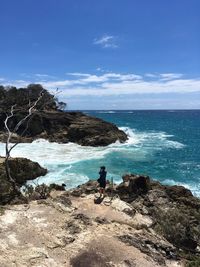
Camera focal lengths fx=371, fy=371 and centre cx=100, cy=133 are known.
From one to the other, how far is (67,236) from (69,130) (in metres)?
50.8

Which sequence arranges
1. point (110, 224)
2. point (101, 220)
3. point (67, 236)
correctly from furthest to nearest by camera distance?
point (101, 220) < point (110, 224) < point (67, 236)

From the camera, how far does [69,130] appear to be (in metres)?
65.3

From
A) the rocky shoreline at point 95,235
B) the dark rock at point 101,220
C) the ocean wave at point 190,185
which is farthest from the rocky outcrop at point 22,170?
the dark rock at point 101,220

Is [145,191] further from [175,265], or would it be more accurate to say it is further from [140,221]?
[175,265]

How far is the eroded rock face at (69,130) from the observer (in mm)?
61938

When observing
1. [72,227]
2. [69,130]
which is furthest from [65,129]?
[72,227]

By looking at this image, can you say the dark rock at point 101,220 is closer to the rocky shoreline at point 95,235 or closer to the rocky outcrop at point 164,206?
the rocky shoreline at point 95,235

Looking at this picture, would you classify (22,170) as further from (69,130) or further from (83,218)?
(69,130)

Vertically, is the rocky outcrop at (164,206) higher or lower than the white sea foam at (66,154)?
higher

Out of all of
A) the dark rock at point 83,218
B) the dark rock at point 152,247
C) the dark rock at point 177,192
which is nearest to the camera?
the dark rock at point 152,247

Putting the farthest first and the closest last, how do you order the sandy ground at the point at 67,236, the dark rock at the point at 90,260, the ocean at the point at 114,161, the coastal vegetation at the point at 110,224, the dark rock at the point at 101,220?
the ocean at the point at 114,161 → the dark rock at the point at 101,220 → the coastal vegetation at the point at 110,224 → the sandy ground at the point at 67,236 → the dark rock at the point at 90,260

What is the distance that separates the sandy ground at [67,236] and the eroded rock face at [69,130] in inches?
1665

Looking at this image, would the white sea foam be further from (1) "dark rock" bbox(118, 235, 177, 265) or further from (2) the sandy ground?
(1) "dark rock" bbox(118, 235, 177, 265)

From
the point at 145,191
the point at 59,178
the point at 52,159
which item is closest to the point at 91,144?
the point at 52,159
